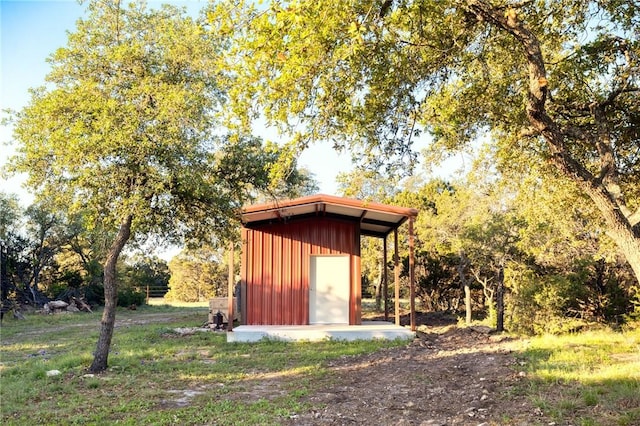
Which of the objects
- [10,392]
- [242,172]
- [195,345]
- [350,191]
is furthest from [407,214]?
[10,392]

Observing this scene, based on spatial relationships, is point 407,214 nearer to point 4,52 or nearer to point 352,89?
point 352,89

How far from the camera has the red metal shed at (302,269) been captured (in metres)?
13.5

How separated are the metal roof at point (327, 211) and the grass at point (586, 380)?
4.48 meters

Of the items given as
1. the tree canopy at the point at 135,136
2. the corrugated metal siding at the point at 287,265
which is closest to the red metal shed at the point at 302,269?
the corrugated metal siding at the point at 287,265

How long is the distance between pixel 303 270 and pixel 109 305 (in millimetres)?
6186

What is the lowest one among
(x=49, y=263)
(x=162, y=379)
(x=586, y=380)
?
(x=162, y=379)

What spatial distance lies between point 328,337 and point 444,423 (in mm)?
7046

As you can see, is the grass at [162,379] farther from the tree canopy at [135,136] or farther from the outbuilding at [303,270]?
the outbuilding at [303,270]

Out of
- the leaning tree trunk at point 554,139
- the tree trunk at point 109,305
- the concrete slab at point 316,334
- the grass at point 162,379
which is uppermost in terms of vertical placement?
the leaning tree trunk at point 554,139

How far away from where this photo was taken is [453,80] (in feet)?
19.7

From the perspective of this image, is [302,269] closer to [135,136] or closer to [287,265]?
[287,265]

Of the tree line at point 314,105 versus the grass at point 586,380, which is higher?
the tree line at point 314,105

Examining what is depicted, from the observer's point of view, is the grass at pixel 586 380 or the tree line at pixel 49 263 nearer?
the grass at pixel 586 380

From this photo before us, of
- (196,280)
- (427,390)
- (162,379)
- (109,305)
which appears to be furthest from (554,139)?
(196,280)
